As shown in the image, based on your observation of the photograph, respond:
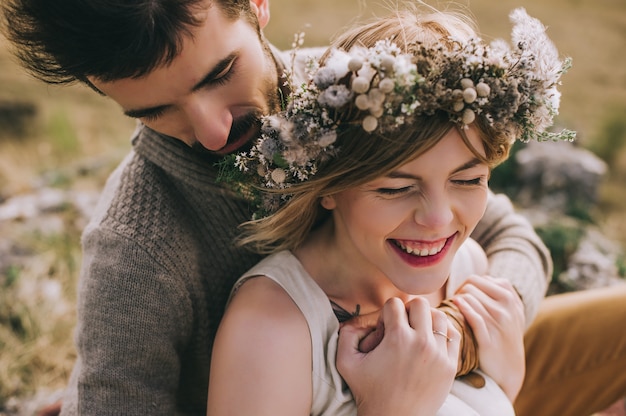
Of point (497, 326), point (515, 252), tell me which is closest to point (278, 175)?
point (497, 326)

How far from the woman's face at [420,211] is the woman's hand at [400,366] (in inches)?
5.3

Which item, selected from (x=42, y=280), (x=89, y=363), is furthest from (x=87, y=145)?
(x=89, y=363)

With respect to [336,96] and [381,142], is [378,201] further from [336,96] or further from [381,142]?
[336,96]

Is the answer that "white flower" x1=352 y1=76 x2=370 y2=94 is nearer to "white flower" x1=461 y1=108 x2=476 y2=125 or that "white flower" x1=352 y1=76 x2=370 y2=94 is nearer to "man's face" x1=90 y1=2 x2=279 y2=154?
"white flower" x1=461 y1=108 x2=476 y2=125

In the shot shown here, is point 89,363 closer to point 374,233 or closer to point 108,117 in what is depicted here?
point 374,233

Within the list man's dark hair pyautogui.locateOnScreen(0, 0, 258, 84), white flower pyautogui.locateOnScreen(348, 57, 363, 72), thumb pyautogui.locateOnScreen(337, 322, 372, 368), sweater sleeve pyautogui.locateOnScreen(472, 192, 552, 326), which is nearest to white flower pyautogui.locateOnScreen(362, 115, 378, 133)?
white flower pyautogui.locateOnScreen(348, 57, 363, 72)

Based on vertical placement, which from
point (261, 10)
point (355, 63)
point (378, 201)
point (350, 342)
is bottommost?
point (350, 342)

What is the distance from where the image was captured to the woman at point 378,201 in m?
1.71

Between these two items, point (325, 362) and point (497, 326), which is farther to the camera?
point (497, 326)

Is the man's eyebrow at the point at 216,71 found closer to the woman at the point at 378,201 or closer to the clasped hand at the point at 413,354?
the woman at the point at 378,201

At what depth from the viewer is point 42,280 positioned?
4.35 meters

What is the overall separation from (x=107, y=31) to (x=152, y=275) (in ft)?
2.71

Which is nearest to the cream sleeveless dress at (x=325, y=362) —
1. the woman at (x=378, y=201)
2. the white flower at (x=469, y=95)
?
the woman at (x=378, y=201)

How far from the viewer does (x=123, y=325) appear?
83.0 inches
